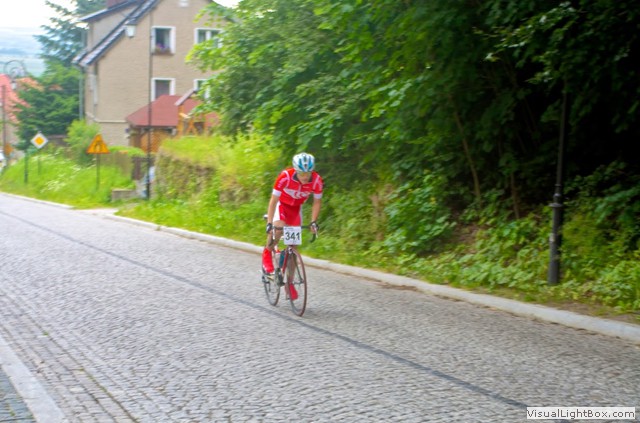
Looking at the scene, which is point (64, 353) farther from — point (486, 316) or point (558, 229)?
point (558, 229)

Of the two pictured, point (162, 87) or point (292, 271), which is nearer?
point (292, 271)

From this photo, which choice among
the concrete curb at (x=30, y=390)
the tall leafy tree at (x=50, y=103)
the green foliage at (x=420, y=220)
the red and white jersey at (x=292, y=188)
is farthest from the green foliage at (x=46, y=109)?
the concrete curb at (x=30, y=390)

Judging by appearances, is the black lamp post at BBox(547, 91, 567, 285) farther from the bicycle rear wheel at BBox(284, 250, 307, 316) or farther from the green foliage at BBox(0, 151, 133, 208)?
the green foliage at BBox(0, 151, 133, 208)

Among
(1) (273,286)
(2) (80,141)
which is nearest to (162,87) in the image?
(2) (80,141)

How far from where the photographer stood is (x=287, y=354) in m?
7.71

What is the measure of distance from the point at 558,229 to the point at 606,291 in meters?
1.25

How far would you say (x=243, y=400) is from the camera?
6.16 metres

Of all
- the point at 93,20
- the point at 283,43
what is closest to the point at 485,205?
the point at 283,43

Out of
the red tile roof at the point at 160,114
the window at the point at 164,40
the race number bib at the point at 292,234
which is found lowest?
the race number bib at the point at 292,234

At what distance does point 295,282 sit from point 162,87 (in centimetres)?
5028

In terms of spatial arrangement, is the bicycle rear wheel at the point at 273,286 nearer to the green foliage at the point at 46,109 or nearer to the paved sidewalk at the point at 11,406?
the paved sidewalk at the point at 11,406

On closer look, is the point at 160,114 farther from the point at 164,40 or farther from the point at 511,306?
the point at 511,306

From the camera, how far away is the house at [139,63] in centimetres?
5550

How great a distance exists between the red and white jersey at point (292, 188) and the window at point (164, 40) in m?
48.0
